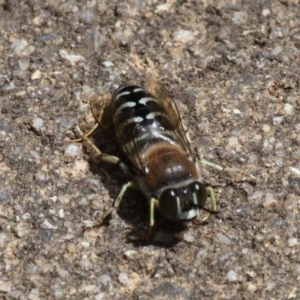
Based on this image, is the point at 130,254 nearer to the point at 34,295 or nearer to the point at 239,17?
the point at 34,295

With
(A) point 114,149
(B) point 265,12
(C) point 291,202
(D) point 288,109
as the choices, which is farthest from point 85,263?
(B) point 265,12

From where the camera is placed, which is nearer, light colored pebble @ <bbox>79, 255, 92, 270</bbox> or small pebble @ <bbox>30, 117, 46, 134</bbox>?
light colored pebble @ <bbox>79, 255, 92, 270</bbox>

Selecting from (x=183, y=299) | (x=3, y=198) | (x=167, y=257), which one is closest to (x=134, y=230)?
(x=167, y=257)

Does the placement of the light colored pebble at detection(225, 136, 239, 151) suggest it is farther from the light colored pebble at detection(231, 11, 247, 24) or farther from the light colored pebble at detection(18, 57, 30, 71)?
the light colored pebble at detection(18, 57, 30, 71)

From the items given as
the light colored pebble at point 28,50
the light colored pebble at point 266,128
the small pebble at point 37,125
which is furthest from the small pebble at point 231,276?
the light colored pebble at point 28,50

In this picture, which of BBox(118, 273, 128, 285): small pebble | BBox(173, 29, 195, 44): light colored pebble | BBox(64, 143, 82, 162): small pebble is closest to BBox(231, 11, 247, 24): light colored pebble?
BBox(173, 29, 195, 44): light colored pebble

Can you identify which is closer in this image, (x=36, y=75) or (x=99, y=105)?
(x=99, y=105)

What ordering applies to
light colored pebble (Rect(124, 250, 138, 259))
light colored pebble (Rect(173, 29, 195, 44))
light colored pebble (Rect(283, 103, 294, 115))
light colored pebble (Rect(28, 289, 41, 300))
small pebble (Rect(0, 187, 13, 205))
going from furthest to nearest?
light colored pebble (Rect(173, 29, 195, 44))
light colored pebble (Rect(283, 103, 294, 115))
small pebble (Rect(0, 187, 13, 205))
light colored pebble (Rect(124, 250, 138, 259))
light colored pebble (Rect(28, 289, 41, 300))
